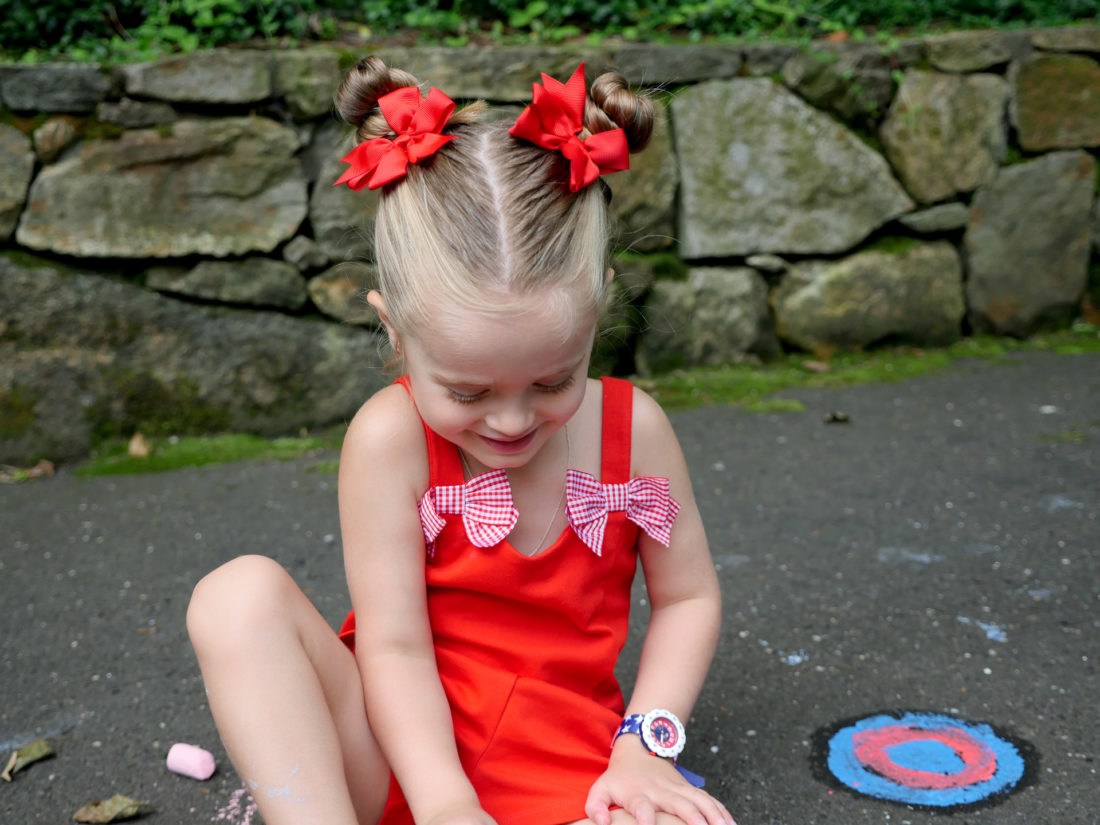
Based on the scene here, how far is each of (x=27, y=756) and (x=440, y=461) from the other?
3.40 feet

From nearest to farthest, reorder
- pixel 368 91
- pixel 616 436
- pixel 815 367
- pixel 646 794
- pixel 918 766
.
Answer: pixel 646 794, pixel 368 91, pixel 616 436, pixel 918 766, pixel 815 367

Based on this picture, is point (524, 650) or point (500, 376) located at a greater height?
point (500, 376)

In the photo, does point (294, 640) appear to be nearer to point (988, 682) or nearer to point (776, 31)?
point (988, 682)

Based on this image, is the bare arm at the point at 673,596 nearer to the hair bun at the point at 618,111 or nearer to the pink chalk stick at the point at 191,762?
the hair bun at the point at 618,111

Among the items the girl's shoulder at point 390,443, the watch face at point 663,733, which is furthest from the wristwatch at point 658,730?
the girl's shoulder at point 390,443

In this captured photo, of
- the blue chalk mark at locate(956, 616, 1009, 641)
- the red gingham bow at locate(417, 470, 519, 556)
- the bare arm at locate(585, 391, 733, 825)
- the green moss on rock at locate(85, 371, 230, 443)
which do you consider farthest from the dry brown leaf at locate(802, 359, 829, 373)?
the red gingham bow at locate(417, 470, 519, 556)

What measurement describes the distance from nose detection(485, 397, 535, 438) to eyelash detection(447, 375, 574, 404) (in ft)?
0.09

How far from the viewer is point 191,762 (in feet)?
5.90

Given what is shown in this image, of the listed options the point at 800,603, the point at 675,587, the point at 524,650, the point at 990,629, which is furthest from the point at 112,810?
the point at 990,629

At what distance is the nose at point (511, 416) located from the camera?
4.27ft

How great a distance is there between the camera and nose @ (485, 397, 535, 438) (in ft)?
4.27

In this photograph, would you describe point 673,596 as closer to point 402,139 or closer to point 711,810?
point 711,810

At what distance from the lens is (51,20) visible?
3652 millimetres

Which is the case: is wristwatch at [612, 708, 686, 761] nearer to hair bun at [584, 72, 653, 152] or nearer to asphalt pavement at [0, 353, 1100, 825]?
asphalt pavement at [0, 353, 1100, 825]
